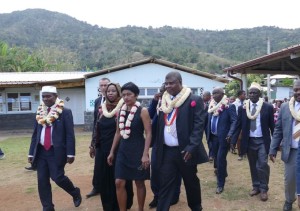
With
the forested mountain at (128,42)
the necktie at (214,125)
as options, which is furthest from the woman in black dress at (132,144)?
the forested mountain at (128,42)

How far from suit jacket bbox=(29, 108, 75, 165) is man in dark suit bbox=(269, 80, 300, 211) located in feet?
9.23

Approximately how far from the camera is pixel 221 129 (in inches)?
242

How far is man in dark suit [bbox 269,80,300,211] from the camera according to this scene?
462cm

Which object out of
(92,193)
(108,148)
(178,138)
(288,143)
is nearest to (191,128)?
(178,138)

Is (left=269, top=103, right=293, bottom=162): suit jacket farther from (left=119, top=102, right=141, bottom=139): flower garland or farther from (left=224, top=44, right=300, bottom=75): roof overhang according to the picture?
(left=224, top=44, right=300, bottom=75): roof overhang

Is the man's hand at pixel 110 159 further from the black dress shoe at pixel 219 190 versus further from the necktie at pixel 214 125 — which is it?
the necktie at pixel 214 125

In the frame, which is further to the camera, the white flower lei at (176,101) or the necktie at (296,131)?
the necktie at (296,131)

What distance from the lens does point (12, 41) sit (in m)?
70.4

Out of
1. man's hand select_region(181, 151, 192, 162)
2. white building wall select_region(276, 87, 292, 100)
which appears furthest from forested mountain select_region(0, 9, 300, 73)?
man's hand select_region(181, 151, 192, 162)

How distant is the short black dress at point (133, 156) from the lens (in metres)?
4.43

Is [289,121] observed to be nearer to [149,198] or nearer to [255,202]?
[255,202]

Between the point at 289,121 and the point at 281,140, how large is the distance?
14.7 inches

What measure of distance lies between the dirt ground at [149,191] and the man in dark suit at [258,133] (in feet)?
1.11

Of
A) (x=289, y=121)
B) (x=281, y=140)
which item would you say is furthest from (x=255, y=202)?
(x=289, y=121)
